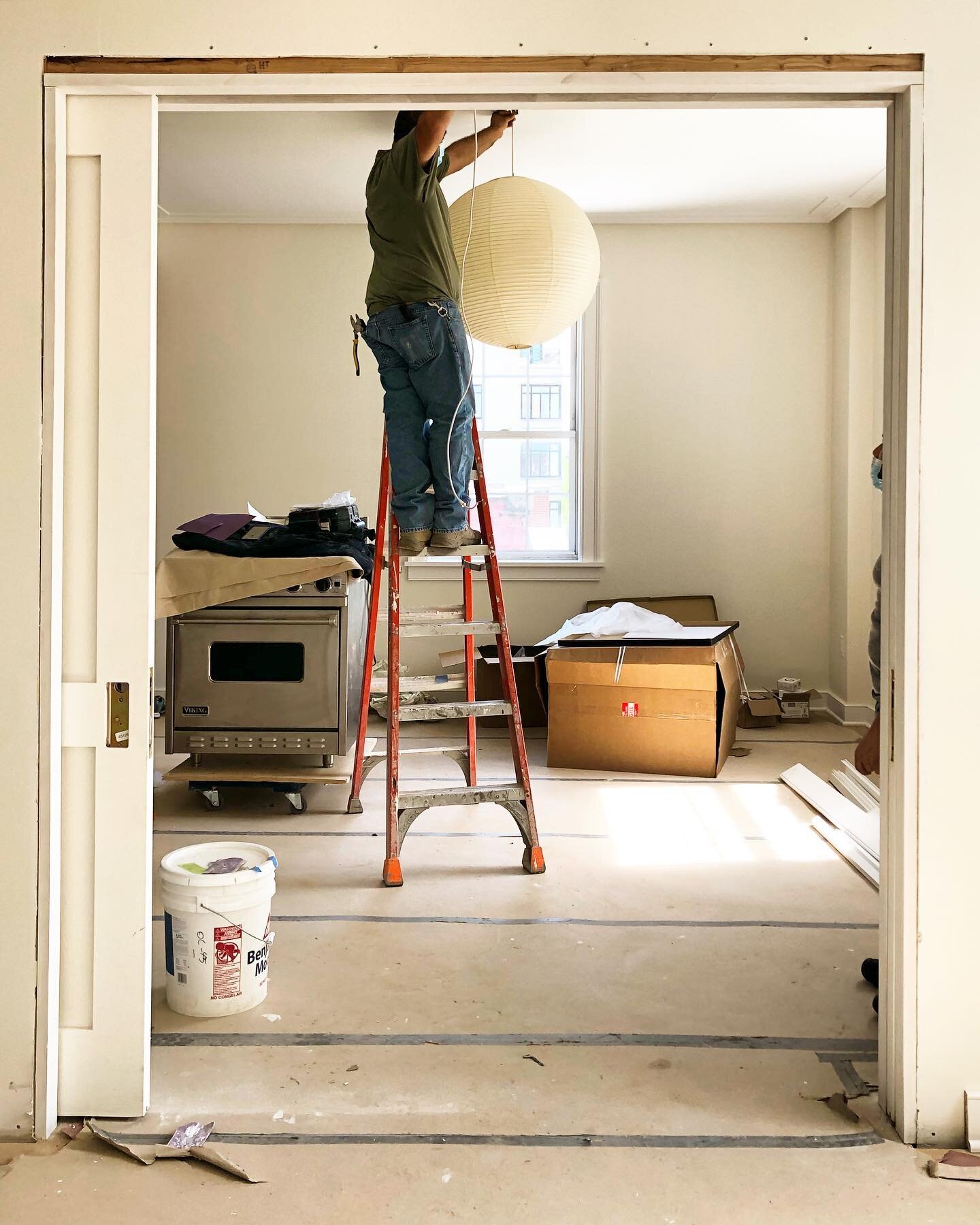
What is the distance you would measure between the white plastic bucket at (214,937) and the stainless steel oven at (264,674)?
5.05ft

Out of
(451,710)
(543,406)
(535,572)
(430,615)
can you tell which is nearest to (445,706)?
(451,710)

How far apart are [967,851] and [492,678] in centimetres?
367

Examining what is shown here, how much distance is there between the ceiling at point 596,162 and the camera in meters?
4.32

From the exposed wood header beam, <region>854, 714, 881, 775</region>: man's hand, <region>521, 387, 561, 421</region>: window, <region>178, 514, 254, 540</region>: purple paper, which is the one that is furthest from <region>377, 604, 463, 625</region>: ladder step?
<region>521, 387, 561, 421</region>: window

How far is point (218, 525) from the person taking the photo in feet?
13.4

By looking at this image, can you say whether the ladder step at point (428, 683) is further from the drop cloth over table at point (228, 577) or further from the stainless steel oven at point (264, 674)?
the drop cloth over table at point (228, 577)

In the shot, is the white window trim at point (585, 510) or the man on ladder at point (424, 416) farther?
the white window trim at point (585, 510)

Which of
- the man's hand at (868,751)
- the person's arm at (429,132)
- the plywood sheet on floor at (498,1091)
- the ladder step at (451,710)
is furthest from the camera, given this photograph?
the ladder step at (451,710)

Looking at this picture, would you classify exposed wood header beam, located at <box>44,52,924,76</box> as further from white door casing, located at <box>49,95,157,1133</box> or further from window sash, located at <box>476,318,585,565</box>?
window sash, located at <box>476,318,585,565</box>

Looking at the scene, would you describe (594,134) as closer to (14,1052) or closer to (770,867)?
(770,867)

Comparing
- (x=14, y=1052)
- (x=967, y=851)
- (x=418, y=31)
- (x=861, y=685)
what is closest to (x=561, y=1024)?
(x=967, y=851)

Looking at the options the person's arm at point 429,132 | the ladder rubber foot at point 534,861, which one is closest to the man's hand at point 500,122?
the person's arm at point 429,132

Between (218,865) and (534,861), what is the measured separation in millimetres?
1183

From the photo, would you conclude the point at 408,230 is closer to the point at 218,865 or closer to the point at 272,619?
the point at 272,619
